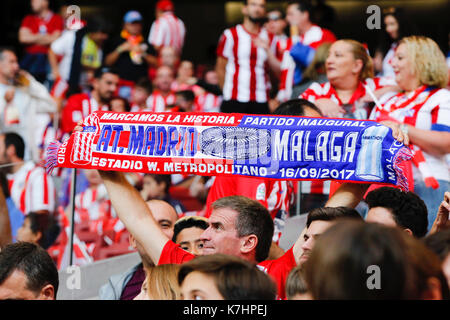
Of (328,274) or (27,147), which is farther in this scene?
(27,147)

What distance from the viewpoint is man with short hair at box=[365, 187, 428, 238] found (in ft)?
13.2

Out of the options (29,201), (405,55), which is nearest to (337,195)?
(405,55)

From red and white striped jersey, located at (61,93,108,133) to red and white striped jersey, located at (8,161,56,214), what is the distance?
2.53 meters

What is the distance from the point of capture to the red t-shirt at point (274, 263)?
12.2 feet

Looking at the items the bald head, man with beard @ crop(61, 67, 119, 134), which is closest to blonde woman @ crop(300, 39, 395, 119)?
the bald head

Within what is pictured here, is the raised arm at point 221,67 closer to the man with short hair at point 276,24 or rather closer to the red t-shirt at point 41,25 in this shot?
the man with short hair at point 276,24

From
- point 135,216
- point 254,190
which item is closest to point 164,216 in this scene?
point 254,190

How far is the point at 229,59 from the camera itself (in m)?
8.25

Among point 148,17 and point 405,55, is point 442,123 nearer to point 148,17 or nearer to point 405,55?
point 405,55

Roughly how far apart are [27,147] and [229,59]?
2.44 metres

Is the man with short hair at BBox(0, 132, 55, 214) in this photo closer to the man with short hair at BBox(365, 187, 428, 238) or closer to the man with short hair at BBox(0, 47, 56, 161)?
the man with short hair at BBox(0, 47, 56, 161)

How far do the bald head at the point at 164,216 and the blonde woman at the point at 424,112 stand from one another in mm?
1521

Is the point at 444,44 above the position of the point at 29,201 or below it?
above

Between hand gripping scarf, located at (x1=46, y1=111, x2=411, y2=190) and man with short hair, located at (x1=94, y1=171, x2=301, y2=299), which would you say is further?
man with short hair, located at (x1=94, y1=171, x2=301, y2=299)
